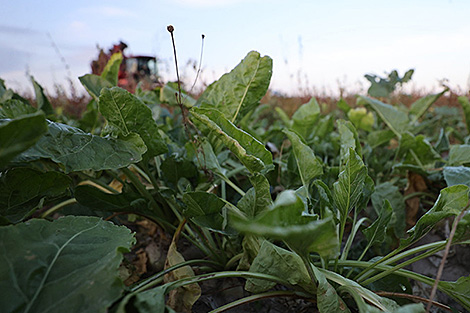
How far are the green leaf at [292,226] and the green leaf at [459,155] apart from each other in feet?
3.48

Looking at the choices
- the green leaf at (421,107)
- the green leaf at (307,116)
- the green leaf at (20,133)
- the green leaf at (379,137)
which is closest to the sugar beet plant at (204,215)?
the green leaf at (20,133)

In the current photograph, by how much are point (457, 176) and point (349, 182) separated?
0.49 m

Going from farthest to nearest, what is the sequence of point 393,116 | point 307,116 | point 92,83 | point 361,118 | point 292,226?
1. point 361,118
2. point 393,116
3. point 307,116
4. point 92,83
5. point 292,226

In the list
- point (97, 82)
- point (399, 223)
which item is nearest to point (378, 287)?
point (399, 223)

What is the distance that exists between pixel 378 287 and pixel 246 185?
23.6 inches

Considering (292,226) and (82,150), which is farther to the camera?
(82,150)

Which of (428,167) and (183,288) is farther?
(428,167)

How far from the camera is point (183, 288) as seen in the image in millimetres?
966

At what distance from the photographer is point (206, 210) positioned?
0.96 m

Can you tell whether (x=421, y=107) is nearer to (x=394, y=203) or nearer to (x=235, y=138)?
(x=394, y=203)

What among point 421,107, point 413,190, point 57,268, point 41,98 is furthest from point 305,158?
→ point 421,107

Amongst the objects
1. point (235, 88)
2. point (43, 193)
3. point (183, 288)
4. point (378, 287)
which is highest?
point (235, 88)

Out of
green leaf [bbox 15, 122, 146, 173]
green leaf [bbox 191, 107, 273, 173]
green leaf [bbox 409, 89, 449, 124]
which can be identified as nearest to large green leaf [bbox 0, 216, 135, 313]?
green leaf [bbox 15, 122, 146, 173]

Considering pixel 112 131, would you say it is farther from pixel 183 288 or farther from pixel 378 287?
Result: pixel 378 287
